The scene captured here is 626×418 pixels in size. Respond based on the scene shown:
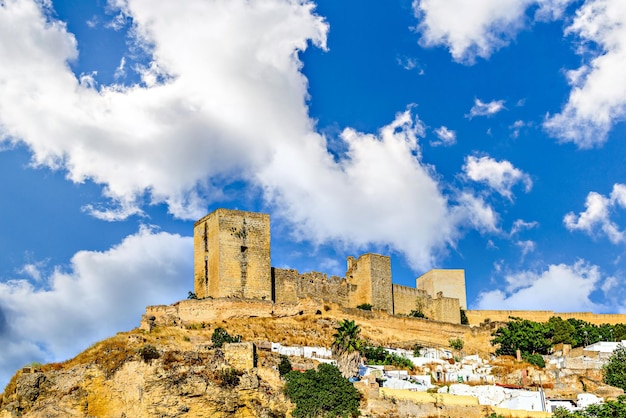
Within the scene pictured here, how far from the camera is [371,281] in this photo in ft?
164

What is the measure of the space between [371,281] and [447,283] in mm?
7577

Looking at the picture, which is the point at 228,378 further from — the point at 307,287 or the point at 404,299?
the point at 404,299

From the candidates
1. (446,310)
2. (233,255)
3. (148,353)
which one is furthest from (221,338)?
(446,310)

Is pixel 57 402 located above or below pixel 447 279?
below

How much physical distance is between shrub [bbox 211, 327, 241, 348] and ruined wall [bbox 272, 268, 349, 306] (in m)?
7.59

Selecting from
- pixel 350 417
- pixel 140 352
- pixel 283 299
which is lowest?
pixel 350 417

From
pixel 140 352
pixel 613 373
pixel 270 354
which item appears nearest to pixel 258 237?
pixel 270 354

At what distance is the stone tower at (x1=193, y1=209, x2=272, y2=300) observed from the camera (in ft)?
149

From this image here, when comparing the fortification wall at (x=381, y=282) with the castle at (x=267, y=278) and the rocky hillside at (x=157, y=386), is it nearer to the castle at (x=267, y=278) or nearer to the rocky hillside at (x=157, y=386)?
the castle at (x=267, y=278)

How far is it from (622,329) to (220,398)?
25.6m

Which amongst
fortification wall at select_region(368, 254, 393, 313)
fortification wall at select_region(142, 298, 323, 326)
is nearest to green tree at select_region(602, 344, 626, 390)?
fortification wall at select_region(368, 254, 393, 313)

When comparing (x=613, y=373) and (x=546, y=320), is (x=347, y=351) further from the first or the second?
(x=546, y=320)

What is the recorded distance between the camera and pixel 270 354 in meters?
37.8

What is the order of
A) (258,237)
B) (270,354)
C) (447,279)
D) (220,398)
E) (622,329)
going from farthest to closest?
(447,279)
(622,329)
(258,237)
(270,354)
(220,398)
